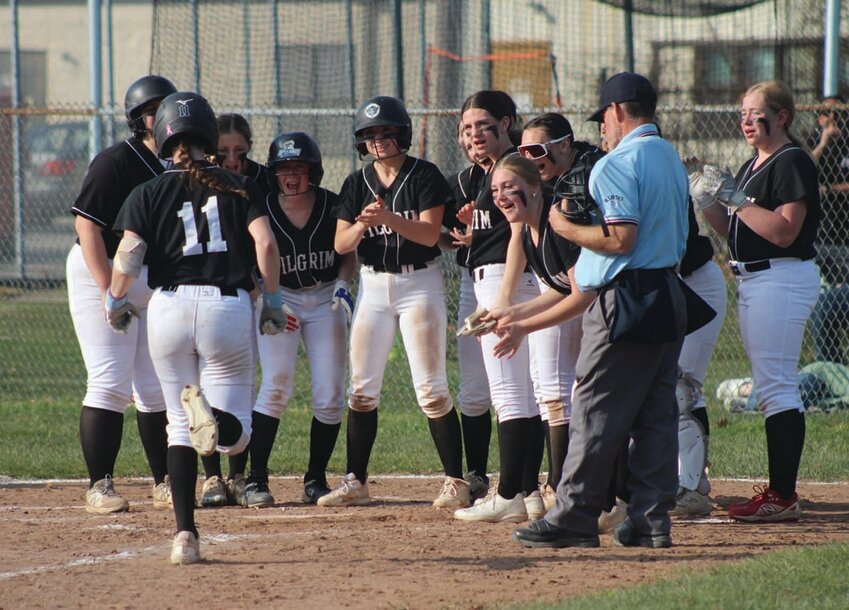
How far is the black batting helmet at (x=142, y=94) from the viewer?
5.93 m

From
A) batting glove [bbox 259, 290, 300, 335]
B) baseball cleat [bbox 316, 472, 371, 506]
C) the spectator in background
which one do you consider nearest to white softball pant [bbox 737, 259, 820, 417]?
baseball cleat [bbox 316, 472, 371, 506]

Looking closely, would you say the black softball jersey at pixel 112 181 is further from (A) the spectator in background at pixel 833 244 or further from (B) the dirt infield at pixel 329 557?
(A) the spectator in background at pixel 833 244

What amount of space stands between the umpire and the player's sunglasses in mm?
610

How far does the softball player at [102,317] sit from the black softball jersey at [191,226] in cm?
86

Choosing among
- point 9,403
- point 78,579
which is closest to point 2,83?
point 9,403

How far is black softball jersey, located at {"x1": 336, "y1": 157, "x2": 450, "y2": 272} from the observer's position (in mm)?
6074

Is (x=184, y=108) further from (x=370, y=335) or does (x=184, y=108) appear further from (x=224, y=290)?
(x=370, y=335)

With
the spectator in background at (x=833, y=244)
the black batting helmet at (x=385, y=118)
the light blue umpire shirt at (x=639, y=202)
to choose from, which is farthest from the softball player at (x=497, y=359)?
the spectator in background at (x=833, y=244)

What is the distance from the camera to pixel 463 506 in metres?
6.20

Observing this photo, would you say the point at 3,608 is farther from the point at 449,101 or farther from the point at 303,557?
the point at 449,101

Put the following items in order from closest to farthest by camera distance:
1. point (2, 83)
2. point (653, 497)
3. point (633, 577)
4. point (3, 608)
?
point (3, 608) < point (633, 577) < point (653, 497) < point (2, 83)

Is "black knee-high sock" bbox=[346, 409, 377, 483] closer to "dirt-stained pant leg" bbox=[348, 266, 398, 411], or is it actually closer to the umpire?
"dirt-stained pant leg" bbox=[348, 266, 398, 411]

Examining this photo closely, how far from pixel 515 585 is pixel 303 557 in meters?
0.98

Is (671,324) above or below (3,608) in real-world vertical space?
above
